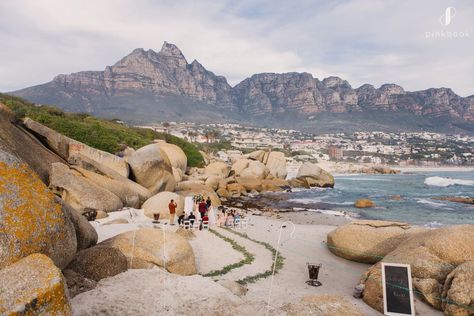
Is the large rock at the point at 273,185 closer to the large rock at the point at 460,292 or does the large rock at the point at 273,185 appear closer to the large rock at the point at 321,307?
the large rock at the point at 460,292

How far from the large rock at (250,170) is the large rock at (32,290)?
50.2 meters

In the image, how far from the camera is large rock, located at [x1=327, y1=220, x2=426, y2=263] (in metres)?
14.3

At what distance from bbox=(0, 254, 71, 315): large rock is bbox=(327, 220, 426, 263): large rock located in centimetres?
1243

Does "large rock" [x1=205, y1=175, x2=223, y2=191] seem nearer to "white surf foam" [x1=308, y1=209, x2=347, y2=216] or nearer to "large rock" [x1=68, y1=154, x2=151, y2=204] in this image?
"white surf foam" [x1=308, y1=209, x2=347, y2=216]

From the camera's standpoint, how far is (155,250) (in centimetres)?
1071

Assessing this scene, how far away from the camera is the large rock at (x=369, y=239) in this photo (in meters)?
14.3

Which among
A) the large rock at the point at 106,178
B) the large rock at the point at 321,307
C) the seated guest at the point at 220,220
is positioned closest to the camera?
→ the large rock at the point at 321,307

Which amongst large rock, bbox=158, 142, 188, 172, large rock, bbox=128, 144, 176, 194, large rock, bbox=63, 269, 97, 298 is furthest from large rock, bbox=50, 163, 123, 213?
large rock, bbox=158, 142, 188, 172

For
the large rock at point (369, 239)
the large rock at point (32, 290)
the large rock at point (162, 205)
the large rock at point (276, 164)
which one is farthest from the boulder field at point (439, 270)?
the large rock at point (276, 164)

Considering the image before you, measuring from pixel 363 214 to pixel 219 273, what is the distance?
1007 inches

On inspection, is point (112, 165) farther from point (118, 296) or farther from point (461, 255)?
point (461, 255)

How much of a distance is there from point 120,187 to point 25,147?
723cm

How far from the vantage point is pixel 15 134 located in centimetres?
1526

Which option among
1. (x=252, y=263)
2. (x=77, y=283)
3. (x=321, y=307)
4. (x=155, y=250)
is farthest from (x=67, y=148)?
(x=321, y=307)
